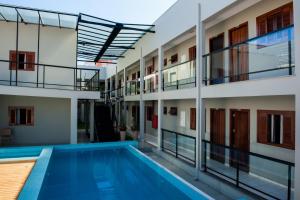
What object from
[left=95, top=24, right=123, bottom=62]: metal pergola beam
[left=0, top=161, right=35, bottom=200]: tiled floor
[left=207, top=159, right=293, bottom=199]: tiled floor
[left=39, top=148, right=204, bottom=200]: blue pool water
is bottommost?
[left=39, top=148, right=204, bottom=200]: blue pool water

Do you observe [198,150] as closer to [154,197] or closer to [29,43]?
[154,197]

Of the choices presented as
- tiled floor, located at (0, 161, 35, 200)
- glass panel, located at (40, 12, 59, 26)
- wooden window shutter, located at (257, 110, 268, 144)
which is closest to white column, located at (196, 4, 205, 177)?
wooden window shutter, located at (257, 110, 268, 144)

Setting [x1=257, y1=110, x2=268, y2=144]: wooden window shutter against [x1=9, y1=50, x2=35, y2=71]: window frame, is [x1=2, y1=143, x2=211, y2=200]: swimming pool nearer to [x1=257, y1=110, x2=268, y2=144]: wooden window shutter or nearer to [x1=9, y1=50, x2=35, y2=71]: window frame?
[x1=257, y1=110, x2=268, y2=144]: wooden window shutter

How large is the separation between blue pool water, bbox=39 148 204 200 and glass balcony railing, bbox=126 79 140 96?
5649mm

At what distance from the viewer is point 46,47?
617 inches

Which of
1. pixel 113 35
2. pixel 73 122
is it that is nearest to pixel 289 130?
pixel 73 122

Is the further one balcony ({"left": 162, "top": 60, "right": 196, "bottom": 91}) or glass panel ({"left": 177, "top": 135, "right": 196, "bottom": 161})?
balcony ({"left": 162, "top": 60, "right": 196, "bottom": 91})

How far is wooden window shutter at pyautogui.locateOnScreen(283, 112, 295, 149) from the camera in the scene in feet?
25.6

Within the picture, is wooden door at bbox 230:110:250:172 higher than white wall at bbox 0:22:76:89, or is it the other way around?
white wall at bbox 0:22:76:89

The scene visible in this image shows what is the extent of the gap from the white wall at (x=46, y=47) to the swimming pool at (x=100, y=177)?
4.54 meters

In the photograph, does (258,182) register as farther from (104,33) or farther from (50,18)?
(50,18)

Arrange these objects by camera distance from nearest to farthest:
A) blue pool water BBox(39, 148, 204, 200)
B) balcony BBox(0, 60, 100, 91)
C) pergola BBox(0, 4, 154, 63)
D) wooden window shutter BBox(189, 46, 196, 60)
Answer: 1. blue pool water BBox(39, 148, 204, 200)
2. pergola BBox(0, 4, 154, 63)
3. wooden window shutter BBox(189, 46, 196, 60)
4. balcony BBox(0, 60, 100, 91)

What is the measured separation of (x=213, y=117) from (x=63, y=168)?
6.89 metres

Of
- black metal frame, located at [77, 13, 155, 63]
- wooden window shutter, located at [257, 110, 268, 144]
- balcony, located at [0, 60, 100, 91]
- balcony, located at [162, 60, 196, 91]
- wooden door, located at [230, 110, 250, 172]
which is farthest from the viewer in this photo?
balcony, located at [0, 60, 100, 91]
